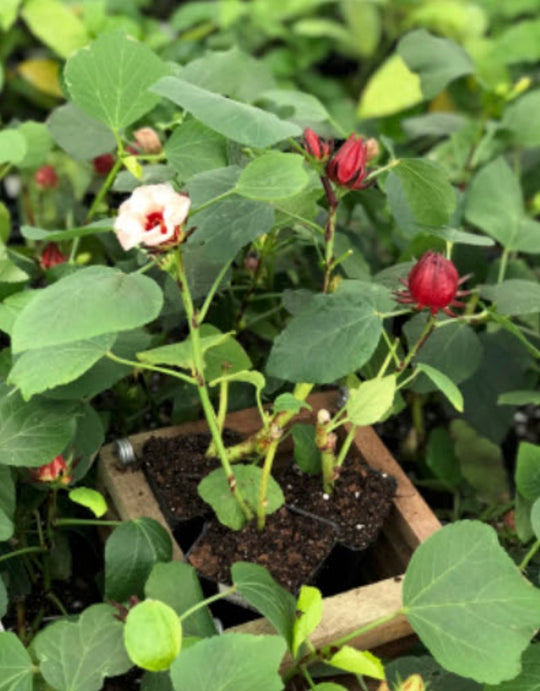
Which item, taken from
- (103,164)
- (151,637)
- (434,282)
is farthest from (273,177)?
(103,164)

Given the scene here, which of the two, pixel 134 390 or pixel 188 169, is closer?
pixel 188 169

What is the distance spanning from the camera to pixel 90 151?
1133 millimetres

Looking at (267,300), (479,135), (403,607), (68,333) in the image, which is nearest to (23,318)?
(68,333)

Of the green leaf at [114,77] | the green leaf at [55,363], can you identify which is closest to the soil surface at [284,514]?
the green leaf at [55,363]

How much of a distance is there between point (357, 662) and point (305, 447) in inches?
10.0

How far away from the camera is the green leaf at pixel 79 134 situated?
113 cm

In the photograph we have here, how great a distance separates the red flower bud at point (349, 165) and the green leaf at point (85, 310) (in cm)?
19

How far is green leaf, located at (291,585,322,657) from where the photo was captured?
2.62 feet

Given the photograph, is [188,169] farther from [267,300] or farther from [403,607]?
[403,607]

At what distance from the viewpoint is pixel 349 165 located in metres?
0.85

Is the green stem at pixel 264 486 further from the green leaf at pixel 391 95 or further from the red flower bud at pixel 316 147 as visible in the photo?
the green leaf at pixel 391 95

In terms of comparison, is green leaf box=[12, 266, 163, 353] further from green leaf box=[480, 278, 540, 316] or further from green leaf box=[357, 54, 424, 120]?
green leaf box=[357, 54, 424, 120]

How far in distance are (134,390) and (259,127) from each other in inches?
18.4

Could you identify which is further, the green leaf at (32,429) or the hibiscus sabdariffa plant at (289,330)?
the green leaf at (32,429)
